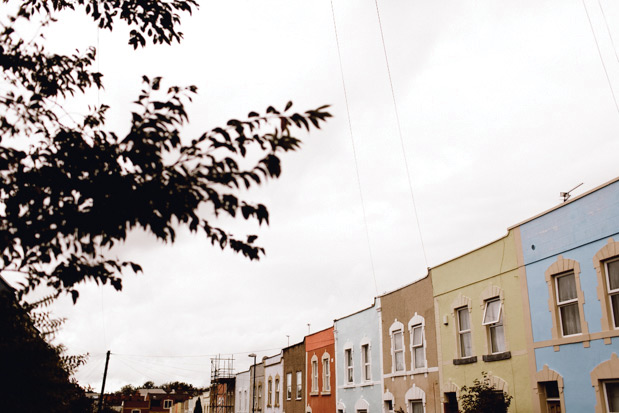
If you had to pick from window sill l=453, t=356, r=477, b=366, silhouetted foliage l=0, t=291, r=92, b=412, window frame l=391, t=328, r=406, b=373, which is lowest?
silhouetted foliage l=0, t=291, r=92, b=412

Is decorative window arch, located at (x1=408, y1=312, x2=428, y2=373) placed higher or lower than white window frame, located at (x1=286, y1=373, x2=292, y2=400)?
higher

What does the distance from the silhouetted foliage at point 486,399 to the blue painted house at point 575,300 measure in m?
0.88

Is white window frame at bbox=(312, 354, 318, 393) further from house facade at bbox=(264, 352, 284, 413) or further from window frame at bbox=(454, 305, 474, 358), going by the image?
window frame at bbox=(454, 305, 474, 358)

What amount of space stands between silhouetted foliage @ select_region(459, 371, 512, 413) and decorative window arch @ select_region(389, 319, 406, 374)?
227 inches

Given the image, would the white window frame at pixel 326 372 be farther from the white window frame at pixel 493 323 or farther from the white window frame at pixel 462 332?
the white window frame at pixel 493 323

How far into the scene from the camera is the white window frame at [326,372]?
29.8 m

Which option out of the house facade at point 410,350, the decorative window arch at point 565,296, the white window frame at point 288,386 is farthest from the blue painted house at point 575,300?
the white window frame at point 288,386

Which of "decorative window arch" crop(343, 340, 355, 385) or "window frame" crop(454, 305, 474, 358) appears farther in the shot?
"decorative window arch" crop(343, 340, 355, 385)

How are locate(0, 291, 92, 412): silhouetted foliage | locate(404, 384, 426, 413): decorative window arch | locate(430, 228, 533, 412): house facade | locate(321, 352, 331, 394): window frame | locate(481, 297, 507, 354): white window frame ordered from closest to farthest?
locate(0, 291, 92, 412): silhouetted foliage
locate(430, 228, 533, 412): house facade
locate(481, 297, 507, 354): white window frame
locate(404, 384, 426, 413): decorative window arch
locate(321, 352, 331, 394): window frame

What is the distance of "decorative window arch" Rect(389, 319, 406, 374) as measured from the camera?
2280 cm

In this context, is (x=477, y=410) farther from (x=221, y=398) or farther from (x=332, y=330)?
(x=221, y=398)

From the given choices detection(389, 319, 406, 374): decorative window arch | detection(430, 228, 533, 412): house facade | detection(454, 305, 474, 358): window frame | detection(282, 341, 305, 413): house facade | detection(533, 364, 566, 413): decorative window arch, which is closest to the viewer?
detection(533, 364, 566, 413): decorative window arch

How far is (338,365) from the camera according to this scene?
2867 cm

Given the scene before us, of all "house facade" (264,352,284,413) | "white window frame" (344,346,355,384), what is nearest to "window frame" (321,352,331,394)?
"white window frame" (344,346,355,384)
